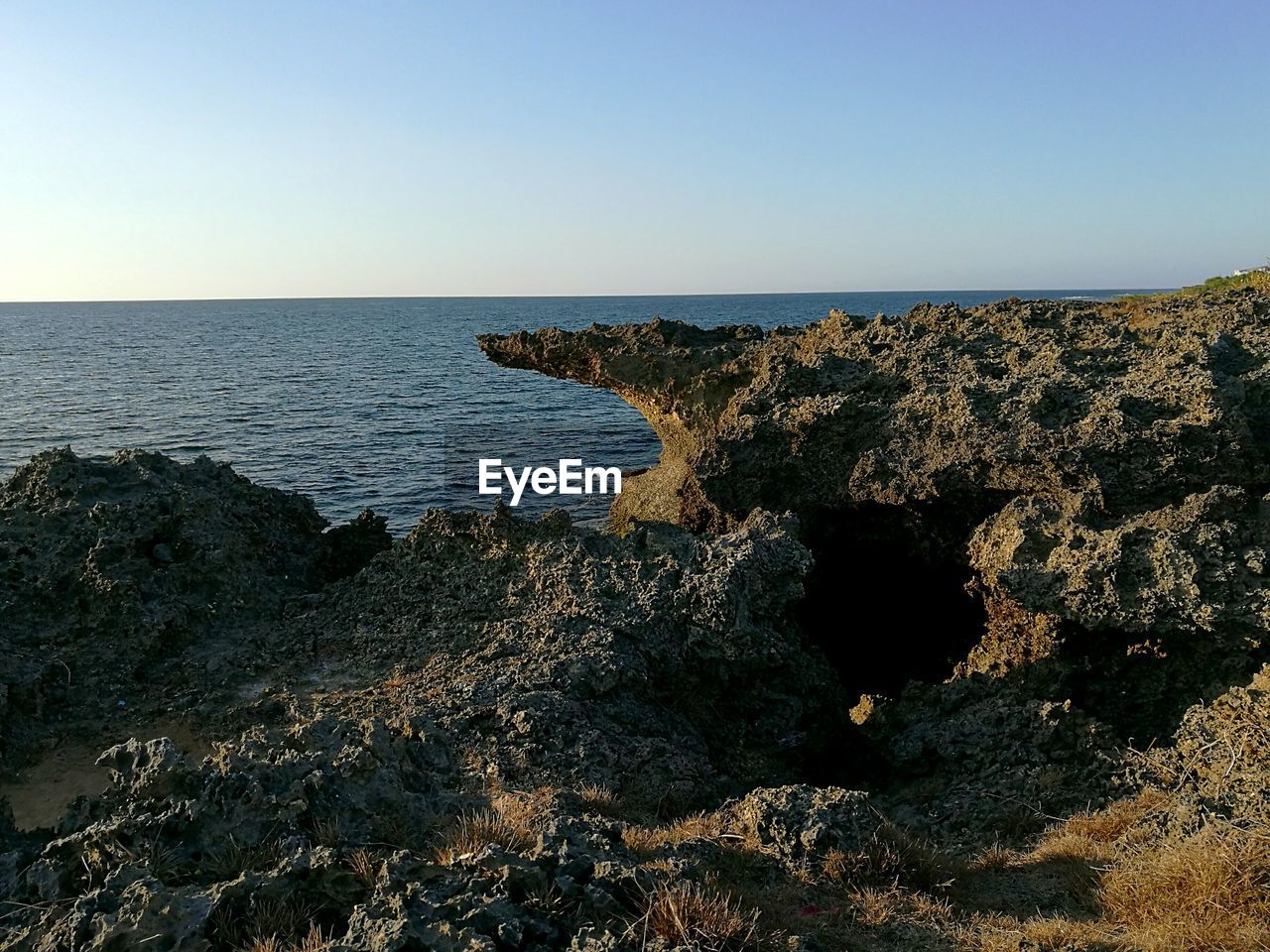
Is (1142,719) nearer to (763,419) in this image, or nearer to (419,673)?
(763,419)

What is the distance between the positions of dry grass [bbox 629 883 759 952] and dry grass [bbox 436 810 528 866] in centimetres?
128

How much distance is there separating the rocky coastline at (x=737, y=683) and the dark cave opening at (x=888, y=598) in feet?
0.24

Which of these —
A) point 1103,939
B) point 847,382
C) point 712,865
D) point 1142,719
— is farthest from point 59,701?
Result: point 1142,719

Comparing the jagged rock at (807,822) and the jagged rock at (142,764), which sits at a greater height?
the jagged rock at (142,764)

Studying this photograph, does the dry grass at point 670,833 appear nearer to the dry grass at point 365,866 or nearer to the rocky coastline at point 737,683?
the rocky coastline at point 737,683

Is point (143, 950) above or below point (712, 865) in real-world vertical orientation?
above

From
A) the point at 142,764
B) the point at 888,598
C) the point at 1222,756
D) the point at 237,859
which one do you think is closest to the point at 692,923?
the point at 237,859

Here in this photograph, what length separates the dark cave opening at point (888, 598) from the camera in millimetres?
12867

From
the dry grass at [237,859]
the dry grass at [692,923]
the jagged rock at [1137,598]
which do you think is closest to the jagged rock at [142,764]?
the dry grass at [237,859]

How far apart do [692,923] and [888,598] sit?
10.1m

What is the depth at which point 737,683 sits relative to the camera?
10.0 meters

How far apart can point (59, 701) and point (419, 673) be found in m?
4.32

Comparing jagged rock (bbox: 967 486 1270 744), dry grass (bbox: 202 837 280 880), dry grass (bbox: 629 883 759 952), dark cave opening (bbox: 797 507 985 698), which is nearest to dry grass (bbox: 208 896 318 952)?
dry grass (bbox: 202 837 280 880)

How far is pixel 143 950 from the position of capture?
449cm
